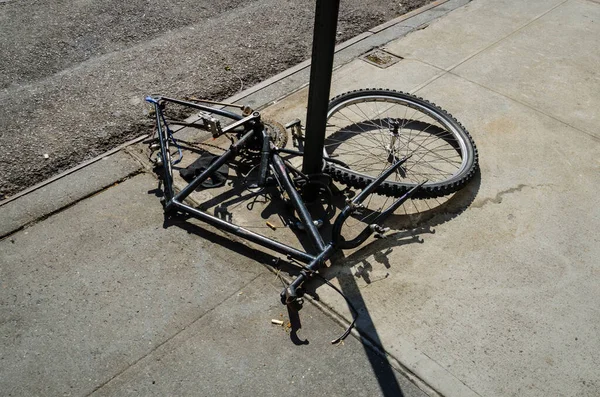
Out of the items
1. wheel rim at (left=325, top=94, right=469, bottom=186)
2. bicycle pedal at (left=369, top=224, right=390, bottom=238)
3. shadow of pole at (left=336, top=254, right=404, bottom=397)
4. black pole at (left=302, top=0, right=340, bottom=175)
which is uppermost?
black pole at (left=302, top=0, right=340, bottom=175)

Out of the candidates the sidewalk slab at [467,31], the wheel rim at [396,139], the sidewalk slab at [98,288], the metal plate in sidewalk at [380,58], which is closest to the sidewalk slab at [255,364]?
the sidewalk slab at [98,288]

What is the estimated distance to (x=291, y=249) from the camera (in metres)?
3.74

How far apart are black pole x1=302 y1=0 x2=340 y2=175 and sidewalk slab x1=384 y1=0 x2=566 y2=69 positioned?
2.91 m

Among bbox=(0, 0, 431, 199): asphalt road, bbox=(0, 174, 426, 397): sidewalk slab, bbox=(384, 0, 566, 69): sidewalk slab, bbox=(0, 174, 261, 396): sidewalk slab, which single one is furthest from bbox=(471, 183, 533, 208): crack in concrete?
bbox=(0, 0, 431, 199): asphalt road

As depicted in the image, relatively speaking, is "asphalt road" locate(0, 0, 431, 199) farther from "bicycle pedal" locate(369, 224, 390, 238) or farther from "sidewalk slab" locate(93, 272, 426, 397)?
"bicycle pedal" locate(369, 224, 390, 238)

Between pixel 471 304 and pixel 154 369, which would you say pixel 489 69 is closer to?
pixel 471 304

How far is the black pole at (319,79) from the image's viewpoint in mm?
3469

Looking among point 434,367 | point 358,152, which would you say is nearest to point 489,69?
point 358,152

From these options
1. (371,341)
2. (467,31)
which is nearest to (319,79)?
(371,341)

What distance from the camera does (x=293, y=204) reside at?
4.00 m

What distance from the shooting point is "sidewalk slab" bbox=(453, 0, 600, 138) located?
5.77 metres

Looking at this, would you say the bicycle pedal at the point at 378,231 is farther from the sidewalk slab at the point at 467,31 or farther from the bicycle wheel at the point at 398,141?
the sidewalk slab at the point at 467,31

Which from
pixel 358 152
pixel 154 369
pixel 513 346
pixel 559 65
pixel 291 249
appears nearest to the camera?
pixel 154 369

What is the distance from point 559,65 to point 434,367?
4.75 metres
